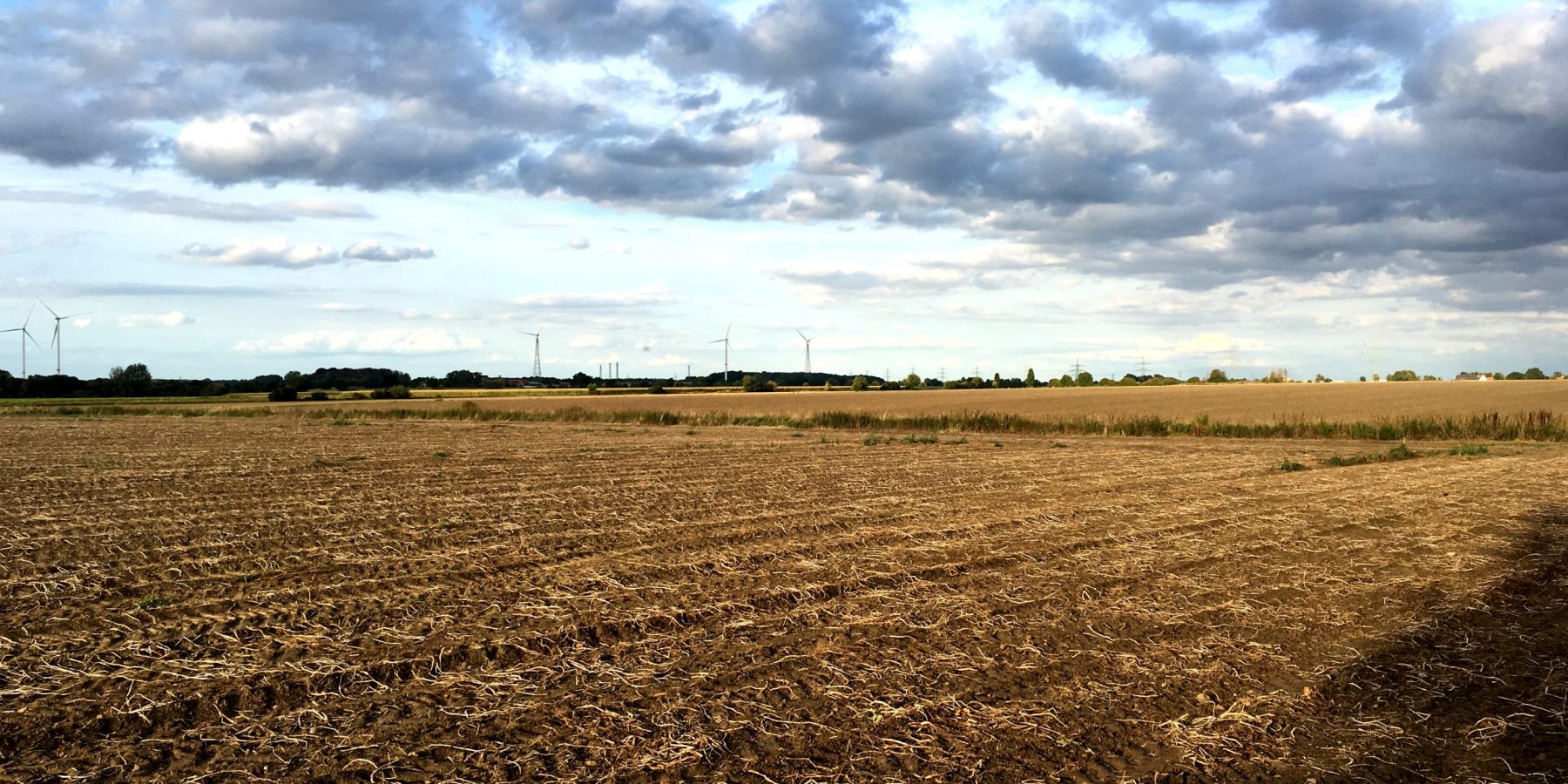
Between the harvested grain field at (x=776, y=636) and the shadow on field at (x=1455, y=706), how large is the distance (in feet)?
0.11

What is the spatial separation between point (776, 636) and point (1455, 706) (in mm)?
4924

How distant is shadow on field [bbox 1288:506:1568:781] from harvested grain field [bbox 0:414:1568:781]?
3cm

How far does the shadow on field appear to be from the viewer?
19.7 feet

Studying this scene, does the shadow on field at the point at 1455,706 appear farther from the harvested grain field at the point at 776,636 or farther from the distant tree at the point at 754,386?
the distant tree at the point at 754,386

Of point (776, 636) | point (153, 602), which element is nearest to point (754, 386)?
point (153, 602)

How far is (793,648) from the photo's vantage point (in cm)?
808

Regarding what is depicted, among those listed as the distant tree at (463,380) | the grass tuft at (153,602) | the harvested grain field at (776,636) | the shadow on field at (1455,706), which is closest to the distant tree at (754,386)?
the distant tree at (463,380)

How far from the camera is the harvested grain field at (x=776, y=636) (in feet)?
19.6

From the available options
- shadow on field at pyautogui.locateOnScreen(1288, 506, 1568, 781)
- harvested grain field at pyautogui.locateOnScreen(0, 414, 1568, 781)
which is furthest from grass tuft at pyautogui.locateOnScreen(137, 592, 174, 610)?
shadow on field at pyautogui.locateOnScreen(1288, 506, 1568, 781)

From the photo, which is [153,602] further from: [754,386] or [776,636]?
[754,386]

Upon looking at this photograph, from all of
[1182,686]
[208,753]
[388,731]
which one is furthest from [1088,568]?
[208,753]

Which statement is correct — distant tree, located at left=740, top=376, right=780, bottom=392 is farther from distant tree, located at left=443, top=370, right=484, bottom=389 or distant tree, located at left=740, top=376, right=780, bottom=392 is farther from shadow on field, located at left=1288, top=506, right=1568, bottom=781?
shadow on field, located at left=1288, top=506, right=1568, bottom=781

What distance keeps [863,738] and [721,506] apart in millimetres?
10743

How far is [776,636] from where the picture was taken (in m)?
8.44
